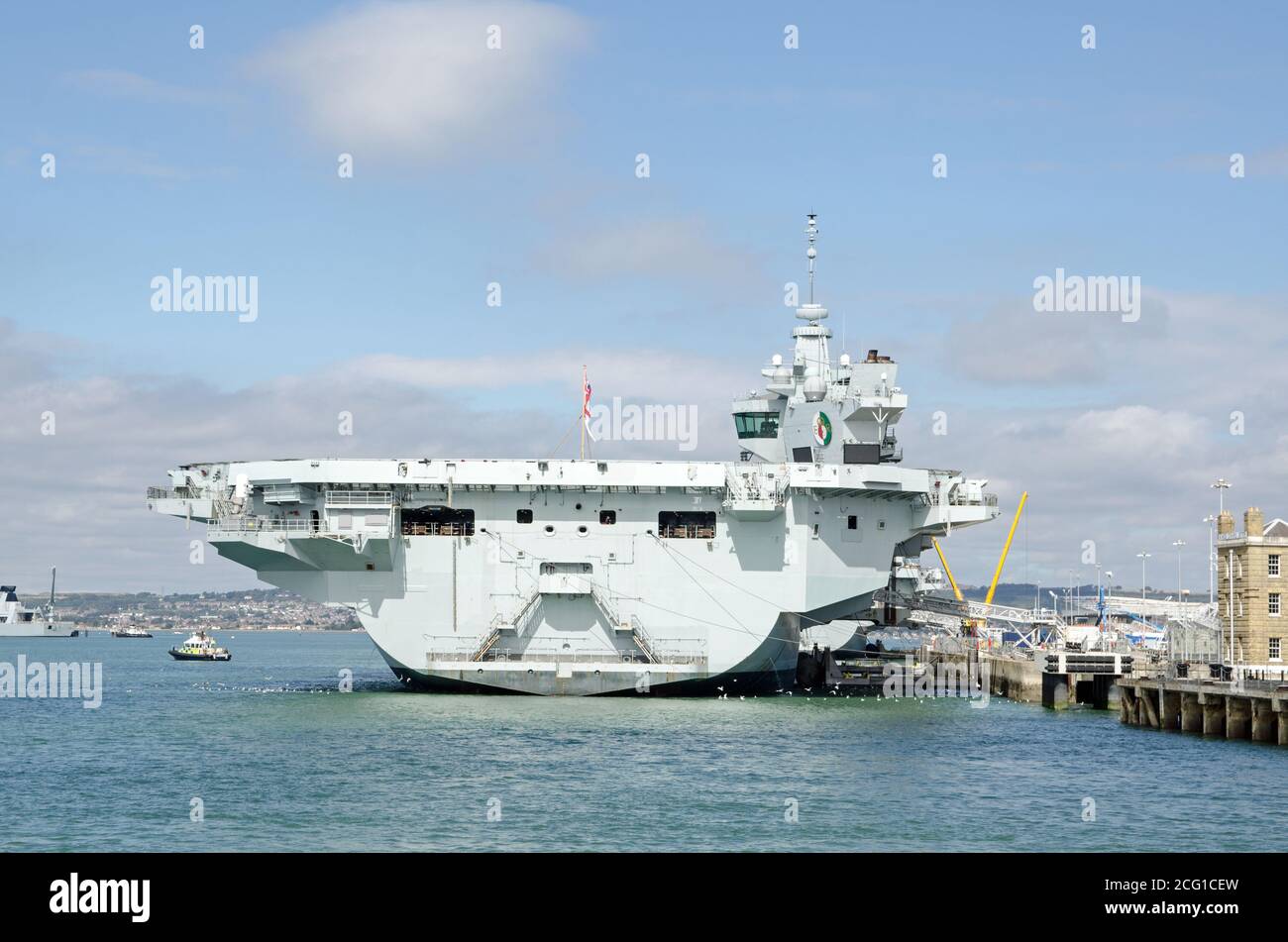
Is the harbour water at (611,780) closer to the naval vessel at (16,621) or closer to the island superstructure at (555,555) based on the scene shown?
the island superstructure at (555,555)

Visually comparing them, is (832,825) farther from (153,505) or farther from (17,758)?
(153,505)

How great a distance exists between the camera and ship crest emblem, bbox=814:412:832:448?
161ft

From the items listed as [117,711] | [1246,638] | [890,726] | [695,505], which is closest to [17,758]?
[117,711]

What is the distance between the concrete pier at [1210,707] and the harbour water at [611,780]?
1.00m

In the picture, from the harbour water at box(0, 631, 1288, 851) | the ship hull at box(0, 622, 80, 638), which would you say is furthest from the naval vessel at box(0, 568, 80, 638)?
the harbour water at box(0, 631, 1288, 851)

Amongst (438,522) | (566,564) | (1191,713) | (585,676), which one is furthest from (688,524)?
(1191,713)

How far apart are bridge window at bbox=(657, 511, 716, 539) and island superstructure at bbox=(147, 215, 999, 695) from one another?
0.18ft

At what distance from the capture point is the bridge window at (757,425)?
2003 inches

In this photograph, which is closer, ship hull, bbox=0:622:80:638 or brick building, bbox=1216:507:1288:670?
brick building, bbox=1216:507:1288:670

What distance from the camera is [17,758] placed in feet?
109

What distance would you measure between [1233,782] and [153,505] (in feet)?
97.6

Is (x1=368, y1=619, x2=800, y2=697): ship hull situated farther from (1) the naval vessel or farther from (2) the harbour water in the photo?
(1) the naval vessel

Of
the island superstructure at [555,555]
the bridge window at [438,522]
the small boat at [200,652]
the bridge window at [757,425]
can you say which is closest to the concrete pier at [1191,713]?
the island superstructure at [555,555]
